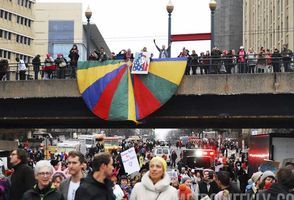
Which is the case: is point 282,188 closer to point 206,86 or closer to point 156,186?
point 156,186

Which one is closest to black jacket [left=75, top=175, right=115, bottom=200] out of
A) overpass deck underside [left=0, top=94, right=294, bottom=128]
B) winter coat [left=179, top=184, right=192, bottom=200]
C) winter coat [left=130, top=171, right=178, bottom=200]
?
winter coat [left=130, top=171, right=178, bottom=200]

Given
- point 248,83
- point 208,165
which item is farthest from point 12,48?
point 248,83

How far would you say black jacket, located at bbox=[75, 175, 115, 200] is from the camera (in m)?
6.09

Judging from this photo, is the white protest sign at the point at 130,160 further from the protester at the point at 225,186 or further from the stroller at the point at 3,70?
the stroller at the point at 3,70

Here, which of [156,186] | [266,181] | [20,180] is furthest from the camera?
[266,181]

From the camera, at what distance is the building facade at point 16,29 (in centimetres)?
8938

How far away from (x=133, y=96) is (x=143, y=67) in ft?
4.45

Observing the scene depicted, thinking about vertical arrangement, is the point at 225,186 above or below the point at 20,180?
below

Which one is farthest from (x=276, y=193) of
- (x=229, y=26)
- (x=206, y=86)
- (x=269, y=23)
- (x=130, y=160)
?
(x=229, y=26)

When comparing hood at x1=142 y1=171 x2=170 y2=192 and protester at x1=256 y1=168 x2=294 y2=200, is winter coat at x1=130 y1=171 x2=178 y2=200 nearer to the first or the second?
hood at x1=142 y1=171 x2=170 y2=192

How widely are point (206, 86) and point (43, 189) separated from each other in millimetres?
18501

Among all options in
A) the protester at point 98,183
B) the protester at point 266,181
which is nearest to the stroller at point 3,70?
the protester at point 266,181

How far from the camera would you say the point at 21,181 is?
8.20 metres

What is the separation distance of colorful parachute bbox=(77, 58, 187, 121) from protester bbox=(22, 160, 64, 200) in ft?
59.3
